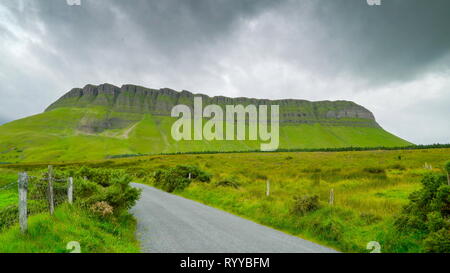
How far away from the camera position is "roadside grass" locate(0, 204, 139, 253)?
681cm

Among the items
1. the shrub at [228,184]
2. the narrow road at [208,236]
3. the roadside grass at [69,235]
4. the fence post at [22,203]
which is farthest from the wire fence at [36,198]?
the shrub at [228,184]

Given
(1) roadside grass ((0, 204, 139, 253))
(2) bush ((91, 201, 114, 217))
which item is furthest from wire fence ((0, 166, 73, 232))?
(2) bush ((91, 201, 114, 217))

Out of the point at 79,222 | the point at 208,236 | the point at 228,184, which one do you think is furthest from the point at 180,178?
the point at 79,222

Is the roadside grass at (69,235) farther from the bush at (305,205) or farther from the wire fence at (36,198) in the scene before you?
the bush at (305,205)

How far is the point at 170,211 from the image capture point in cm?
1516

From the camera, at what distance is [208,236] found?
32.1 feet

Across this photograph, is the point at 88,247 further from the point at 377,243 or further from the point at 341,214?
the point at 341,214

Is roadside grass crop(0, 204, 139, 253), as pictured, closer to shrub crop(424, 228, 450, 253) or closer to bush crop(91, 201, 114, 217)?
bush crop(91, 201, 114, 217)

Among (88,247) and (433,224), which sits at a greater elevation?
(433,224)

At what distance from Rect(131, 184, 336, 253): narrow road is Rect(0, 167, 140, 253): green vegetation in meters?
0.81

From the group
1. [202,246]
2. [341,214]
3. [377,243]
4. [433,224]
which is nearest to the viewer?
[433,224]

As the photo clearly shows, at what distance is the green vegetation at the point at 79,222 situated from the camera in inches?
279
